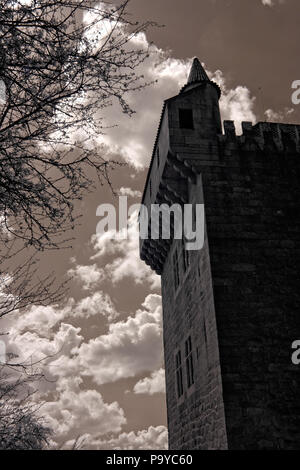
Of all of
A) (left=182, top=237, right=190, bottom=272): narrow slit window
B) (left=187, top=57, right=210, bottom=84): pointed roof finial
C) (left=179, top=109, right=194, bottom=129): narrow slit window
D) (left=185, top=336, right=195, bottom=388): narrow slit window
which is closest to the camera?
(left=185, top=336, right=195, bottom=388): narrow slit window

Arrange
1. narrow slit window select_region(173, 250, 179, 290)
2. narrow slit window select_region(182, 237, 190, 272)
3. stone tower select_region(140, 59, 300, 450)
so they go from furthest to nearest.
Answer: narrow slit window select_region(173, 250, 179, 290) < narrow slit window select_region(182, 237, 190, 272) < stone tower select_region(140, 59, 300, 450)

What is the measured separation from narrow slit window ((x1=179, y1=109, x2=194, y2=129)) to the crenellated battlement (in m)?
0.87

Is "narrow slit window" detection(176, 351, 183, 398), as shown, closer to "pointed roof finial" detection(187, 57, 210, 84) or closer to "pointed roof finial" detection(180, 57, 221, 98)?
"pointed roof finial" detection(180, 57, 221, 98)

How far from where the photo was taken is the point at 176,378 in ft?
45.5

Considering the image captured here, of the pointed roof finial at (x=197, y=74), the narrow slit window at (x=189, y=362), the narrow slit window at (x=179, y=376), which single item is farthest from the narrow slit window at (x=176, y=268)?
the pointed roof finial at (x=197, y=74)

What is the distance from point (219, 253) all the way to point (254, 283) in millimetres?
1020


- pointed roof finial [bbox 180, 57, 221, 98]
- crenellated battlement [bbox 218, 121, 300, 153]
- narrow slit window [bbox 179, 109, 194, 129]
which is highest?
pointed roof finial [bbox 180, 57, 221, 98]

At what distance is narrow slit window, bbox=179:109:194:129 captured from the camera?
1201 cm

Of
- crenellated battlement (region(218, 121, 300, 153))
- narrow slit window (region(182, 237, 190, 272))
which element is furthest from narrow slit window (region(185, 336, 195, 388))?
crenellated battlement (region(218, 121, 300, 153))

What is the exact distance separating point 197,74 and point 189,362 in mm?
8650

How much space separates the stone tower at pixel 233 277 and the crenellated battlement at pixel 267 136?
3cm

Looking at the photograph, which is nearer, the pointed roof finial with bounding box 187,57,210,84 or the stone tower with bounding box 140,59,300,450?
the stone tower with bounding box 140,59,300,450

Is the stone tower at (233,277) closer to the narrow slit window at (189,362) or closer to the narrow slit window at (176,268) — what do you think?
the narrow slit window at (189,362)

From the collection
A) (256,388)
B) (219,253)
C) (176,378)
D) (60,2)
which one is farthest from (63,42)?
(176,378)
